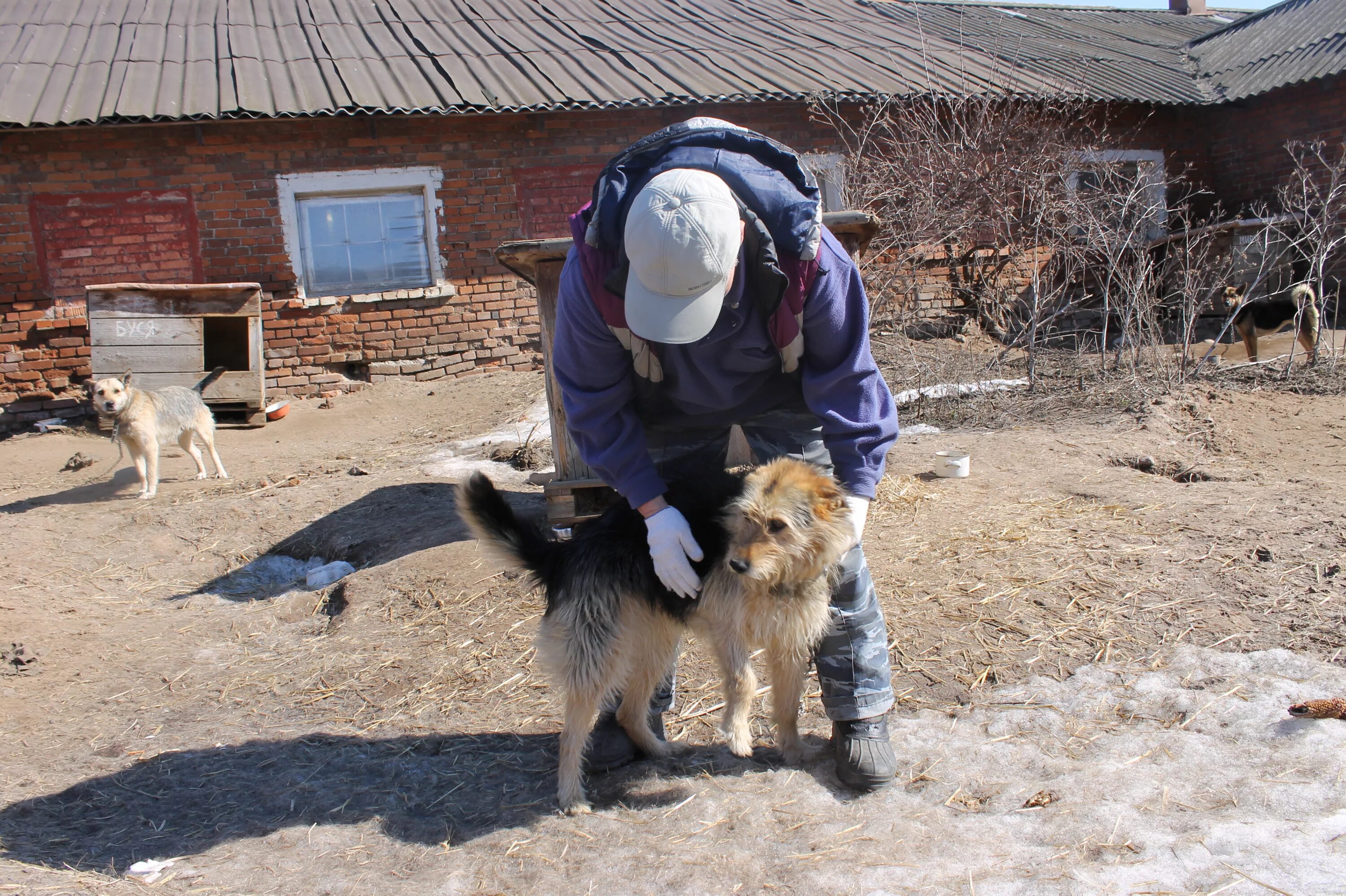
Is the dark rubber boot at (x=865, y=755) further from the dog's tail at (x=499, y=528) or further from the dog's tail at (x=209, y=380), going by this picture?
the dog's tail at (x=209, y=380)

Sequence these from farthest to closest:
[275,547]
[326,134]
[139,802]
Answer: [326,134]
[275,547]
[139,802]

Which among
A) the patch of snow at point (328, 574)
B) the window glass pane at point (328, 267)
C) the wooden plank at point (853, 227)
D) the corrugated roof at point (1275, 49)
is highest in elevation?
the corrugated roof at point (1275, 49)

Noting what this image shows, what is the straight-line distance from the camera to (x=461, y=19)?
13.5 m

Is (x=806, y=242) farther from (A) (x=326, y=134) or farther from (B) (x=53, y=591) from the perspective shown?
(A) (x=326, y=134)

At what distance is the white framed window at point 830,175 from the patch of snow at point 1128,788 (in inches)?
348

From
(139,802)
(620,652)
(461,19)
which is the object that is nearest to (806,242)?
(620,652)

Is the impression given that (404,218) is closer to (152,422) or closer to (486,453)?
(152,422)

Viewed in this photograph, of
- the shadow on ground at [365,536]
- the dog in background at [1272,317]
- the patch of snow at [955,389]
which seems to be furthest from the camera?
the dog in background at [1272,317]

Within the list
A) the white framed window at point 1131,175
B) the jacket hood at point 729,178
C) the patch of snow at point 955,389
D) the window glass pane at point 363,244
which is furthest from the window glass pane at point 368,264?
the jacket hood at point 729,178

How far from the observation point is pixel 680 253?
2.26 m

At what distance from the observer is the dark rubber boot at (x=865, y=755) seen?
2791 millimetres

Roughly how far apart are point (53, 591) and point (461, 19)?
425 inches

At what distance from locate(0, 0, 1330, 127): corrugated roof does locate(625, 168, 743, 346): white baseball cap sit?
9.42 metres

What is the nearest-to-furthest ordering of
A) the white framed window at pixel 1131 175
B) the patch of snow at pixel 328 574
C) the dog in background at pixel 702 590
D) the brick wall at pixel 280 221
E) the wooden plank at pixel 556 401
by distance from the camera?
the dog in background at pixel 702 590, the wooden plank at pixel 556 401, the patch of snow at pixel 328 574, the brick wall at pixel 280 221, the white framed window at pixel 1131 175
